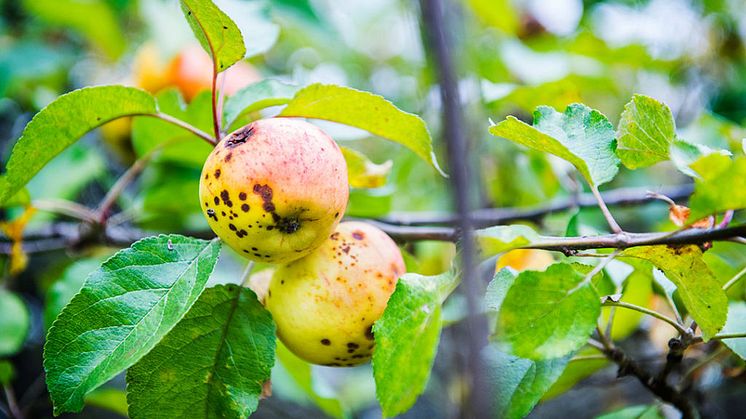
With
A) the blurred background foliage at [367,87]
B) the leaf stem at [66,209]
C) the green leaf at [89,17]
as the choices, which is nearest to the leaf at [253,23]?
the blurred background foliage at [367,87]

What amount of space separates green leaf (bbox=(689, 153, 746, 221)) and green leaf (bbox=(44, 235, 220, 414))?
17.3 inches

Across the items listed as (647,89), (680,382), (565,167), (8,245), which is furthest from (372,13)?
(680,382)

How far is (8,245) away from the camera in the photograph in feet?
3.81

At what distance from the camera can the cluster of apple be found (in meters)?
0.58

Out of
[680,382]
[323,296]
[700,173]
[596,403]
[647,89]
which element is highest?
[700,173]

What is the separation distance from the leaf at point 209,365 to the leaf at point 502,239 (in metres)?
0.25

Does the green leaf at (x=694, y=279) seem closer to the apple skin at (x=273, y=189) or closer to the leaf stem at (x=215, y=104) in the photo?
the apple skin at (x=273, y=189)

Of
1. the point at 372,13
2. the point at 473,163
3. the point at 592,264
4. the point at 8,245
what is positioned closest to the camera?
the point at 473,163

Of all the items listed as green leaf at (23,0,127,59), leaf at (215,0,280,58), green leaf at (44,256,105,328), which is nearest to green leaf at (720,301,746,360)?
Result: leaf at (215,0,280,58)

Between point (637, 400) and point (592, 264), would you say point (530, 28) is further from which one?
point (592, 264)

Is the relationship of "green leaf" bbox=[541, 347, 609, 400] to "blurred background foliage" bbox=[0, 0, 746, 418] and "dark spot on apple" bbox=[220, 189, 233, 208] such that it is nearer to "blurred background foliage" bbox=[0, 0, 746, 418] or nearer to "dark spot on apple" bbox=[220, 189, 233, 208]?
"blurred background foliage" bbox=[0, 0, 746, 418]

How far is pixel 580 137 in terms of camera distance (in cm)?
65

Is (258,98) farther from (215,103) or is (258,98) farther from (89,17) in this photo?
(89,17)

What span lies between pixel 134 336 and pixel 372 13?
1880mm
